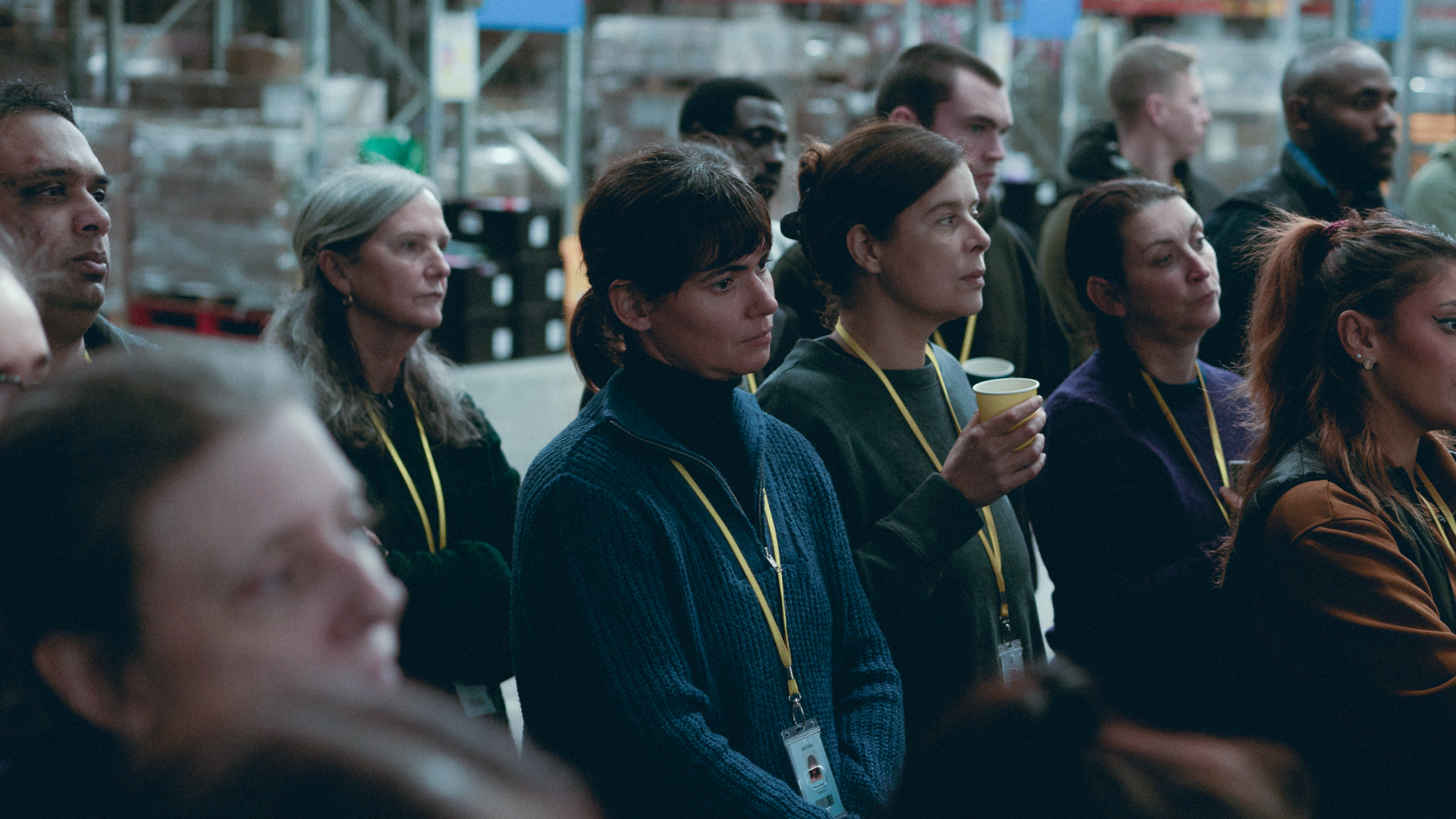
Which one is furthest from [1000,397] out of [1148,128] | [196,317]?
[196,317]

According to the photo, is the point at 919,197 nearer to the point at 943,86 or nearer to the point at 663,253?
the point at 663,253

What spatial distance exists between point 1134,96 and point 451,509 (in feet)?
9.25

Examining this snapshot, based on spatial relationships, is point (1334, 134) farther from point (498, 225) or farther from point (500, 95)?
point (500, 95)

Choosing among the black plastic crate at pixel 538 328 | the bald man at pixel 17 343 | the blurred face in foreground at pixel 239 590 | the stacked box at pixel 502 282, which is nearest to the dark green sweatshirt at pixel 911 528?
the bald man at pixel 17 343

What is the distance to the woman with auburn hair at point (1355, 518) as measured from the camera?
5.74 feet

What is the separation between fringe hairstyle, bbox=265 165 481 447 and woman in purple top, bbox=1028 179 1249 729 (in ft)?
3.71

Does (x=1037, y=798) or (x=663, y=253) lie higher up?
(x=663, y=253)

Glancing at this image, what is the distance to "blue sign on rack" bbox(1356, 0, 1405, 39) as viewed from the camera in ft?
29.7

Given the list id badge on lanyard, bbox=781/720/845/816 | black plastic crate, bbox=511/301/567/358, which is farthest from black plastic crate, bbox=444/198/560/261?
id badge on lanyard, bbox=781/720/845/816

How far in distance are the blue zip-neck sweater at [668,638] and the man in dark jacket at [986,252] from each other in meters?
0.99

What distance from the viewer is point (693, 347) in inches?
71.5

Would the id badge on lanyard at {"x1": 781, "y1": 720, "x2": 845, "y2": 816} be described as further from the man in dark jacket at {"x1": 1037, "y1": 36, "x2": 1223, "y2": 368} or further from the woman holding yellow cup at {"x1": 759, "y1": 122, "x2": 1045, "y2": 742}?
the man in dark jacket at {"x1": 1037, "y1": 36, "x2": 1223, "y2": 368}

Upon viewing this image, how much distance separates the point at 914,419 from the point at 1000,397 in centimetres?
29

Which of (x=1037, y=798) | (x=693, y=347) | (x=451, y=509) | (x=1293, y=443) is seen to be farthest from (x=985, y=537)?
(x=1037, y=798)
